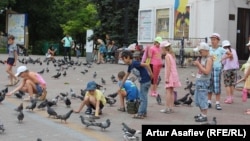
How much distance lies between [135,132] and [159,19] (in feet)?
73.2

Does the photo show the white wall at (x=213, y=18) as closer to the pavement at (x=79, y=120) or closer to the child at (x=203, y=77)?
the pavement at (x=79, y=120)

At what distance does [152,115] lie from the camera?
10719mm

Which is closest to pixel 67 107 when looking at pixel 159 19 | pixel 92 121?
pixel 92 121

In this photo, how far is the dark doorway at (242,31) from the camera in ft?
86.9

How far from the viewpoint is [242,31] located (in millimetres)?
26641

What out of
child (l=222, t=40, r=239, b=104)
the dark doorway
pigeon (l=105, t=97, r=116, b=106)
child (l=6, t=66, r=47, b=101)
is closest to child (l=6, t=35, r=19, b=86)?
child (l=6, t=66, r=47, b=101)

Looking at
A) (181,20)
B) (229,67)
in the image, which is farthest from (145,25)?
(229,67)

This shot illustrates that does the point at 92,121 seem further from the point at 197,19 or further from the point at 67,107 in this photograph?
the point at 197,19

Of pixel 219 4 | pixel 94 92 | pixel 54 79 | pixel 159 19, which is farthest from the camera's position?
pixel 159 19

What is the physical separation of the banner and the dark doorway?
2861mm

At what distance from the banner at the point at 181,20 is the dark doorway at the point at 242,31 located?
113 inches

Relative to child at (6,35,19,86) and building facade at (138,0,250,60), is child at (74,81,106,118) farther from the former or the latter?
building facade at (138,0,250,60)

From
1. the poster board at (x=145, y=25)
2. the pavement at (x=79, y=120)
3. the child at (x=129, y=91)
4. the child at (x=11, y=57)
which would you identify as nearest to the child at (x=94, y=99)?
the pavement at (x=79, y=120)

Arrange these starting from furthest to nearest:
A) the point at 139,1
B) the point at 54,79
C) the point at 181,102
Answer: the point at 139,1 < the point at 54,79 < the point at 181,102
